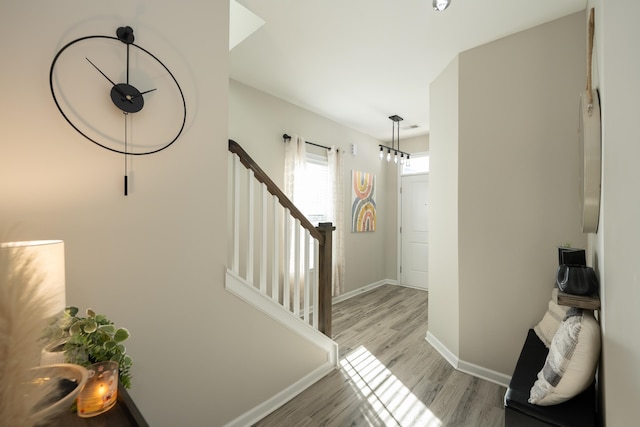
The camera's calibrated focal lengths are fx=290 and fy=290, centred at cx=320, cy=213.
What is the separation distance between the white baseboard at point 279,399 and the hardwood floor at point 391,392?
0.11ft

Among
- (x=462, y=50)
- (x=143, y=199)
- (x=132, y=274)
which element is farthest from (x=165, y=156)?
(x=462, y=50)

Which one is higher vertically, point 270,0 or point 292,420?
point 270,0

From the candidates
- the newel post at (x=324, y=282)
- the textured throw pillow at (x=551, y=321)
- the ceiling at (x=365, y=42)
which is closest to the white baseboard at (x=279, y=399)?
the newel post at (x=324, y=282)

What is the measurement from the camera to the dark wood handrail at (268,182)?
184 centimetres

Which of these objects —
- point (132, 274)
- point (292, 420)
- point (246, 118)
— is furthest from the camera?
point (246, 118)

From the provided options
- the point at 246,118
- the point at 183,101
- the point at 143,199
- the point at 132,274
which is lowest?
the point at 132,274

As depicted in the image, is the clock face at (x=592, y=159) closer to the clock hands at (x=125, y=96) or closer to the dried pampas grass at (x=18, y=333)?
the dried pampas grass at (x=18, y=333)

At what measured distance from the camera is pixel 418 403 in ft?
6.82

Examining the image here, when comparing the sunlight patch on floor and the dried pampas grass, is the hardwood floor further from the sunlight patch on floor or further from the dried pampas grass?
the dried pampas grass

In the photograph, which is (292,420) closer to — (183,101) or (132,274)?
(132,274)

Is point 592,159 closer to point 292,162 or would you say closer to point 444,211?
point 444,211

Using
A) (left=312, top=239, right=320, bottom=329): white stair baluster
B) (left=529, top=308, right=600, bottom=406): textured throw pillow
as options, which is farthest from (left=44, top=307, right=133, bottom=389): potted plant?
(left=529, top=308, right=600, bottom=406): textured throw pillow

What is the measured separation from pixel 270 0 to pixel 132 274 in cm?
188

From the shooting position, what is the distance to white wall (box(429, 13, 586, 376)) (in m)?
2.05
